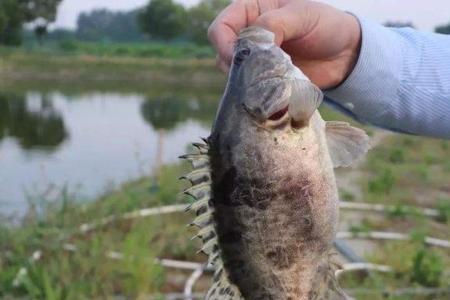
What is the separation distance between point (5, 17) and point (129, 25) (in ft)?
68.0

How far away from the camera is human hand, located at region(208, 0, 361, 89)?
189 cm

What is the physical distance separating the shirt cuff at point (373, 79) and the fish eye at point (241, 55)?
655mm

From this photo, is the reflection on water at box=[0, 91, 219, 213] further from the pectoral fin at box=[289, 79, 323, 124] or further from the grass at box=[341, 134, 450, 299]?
the pectoral fin at box=[289, 79, 323, 124]

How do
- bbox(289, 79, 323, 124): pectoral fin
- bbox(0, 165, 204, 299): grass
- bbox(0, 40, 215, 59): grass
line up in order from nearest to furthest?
bbox(289, 79, 323, 124): pectoral fin, bbox(0, 165, 204, 299): grass, bbox(0, 40, 215, 59): grass

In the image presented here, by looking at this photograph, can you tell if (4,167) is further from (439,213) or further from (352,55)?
(352,55)

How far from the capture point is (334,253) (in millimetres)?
1712

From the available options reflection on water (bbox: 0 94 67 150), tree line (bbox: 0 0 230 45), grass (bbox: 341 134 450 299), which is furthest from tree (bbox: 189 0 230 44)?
grass (bbox: 341 134 450 299)

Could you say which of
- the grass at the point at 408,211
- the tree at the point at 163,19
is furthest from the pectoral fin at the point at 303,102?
the tree at the point at 163,19

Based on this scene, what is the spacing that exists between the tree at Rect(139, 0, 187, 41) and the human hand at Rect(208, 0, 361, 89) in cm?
4993

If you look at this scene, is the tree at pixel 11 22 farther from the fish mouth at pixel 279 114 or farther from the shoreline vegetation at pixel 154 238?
the fish mouth at pixel 279 114

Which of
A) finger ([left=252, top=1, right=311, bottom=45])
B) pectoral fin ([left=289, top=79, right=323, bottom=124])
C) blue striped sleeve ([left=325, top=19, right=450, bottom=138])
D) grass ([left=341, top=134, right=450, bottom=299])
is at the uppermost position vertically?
finger ([left=252, top=1, right=311, bottom=45])

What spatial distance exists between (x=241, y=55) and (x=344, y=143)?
317mm

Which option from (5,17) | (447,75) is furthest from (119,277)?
(5,17)

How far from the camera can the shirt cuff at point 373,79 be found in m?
2.24
